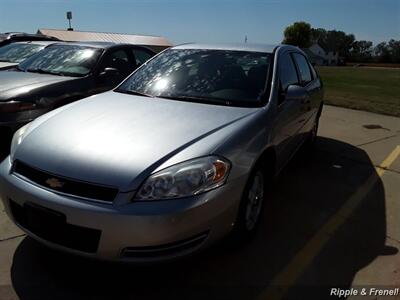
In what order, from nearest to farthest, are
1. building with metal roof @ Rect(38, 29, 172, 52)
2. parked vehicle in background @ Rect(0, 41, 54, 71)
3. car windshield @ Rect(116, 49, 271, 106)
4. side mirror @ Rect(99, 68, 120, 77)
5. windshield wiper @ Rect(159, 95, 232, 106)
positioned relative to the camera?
windshield wiper @ Rect(159, 95, 232, 106)
car windshield @ Rect(116, 49, 271, 106)
side mirror @ Rect(99, 68, 120, 77)
parked vehicle in background @ Rect(0, 41, 54, 71)
building with metal roof @ Rect(38, 29, 172, 52)

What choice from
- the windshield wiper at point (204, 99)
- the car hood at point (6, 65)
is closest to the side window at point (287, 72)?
the windshield wiper at point (204, 99)

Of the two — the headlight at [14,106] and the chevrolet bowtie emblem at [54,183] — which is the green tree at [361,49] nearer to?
the headlight at [14,106]

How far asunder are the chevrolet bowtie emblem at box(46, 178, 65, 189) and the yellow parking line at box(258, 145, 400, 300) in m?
1.45

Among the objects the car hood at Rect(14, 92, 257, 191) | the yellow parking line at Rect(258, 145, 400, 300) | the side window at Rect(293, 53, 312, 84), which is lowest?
the yellow parking line at Rect(258, 145, 400, 300)

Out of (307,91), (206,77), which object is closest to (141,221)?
(206,77)

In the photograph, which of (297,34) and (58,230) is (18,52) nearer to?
(58,230)

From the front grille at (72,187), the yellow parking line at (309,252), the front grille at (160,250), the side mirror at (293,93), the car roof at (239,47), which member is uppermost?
the car roof at (239,47)

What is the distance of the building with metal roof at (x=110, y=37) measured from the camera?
43.8 metres

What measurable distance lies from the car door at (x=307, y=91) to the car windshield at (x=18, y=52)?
17.8 ft

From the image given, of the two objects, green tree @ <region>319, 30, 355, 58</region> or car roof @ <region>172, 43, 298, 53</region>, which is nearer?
car roof @ <region>172, 43, 298, 53</region>

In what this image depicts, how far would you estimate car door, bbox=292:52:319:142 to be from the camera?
4.56 metres

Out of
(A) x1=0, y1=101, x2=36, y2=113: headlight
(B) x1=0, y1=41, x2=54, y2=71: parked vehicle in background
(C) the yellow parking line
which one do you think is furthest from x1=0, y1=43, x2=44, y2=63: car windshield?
(C) the yellow parking line

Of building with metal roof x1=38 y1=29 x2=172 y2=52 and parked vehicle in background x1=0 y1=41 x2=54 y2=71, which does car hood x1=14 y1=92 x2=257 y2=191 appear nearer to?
parked vehicle in background x1=0 y1=41 x2=54 y2=71

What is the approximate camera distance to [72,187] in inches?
94.6
